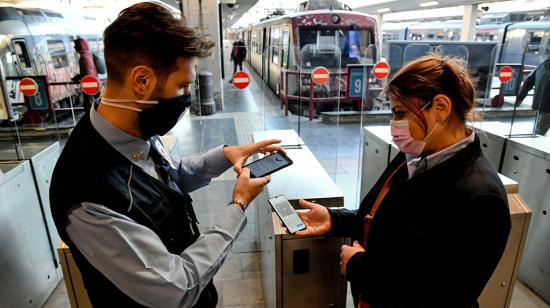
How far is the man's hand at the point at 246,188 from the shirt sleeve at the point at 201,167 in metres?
0.38

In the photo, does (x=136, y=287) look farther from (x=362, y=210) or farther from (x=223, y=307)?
(x=223, y=307)

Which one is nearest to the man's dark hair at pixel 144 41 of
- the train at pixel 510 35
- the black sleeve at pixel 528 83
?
the black sleeve at pixel 528 83

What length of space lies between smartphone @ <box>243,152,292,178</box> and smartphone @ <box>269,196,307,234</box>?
0.19 metres

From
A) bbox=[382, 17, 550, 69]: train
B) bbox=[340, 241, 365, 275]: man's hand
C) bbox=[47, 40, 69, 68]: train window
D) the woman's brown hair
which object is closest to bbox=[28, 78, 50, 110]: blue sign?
bbox=[47, 40, 69, 68]: train window

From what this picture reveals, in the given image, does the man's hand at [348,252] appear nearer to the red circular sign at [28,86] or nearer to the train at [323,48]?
the red circular sign at [28,86]

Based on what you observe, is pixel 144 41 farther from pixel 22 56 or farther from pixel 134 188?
pixel 22 56

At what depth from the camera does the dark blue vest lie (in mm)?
1003

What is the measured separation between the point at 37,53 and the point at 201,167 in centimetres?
674

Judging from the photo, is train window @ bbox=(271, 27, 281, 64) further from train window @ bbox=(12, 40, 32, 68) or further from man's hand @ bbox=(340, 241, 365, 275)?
man's hand @ bbox=(340, 241, 365, 275)

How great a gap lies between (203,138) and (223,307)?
12.5ft

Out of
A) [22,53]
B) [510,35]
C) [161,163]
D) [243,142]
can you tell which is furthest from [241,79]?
[510,35]

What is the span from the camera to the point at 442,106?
120 centimetres

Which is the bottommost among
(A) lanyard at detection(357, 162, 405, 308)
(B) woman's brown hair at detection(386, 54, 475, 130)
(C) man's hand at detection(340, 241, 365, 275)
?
(C) man's hand at detection(340, 241, 365, 275)

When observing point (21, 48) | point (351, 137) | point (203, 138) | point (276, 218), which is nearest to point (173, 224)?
point (276, 218)
